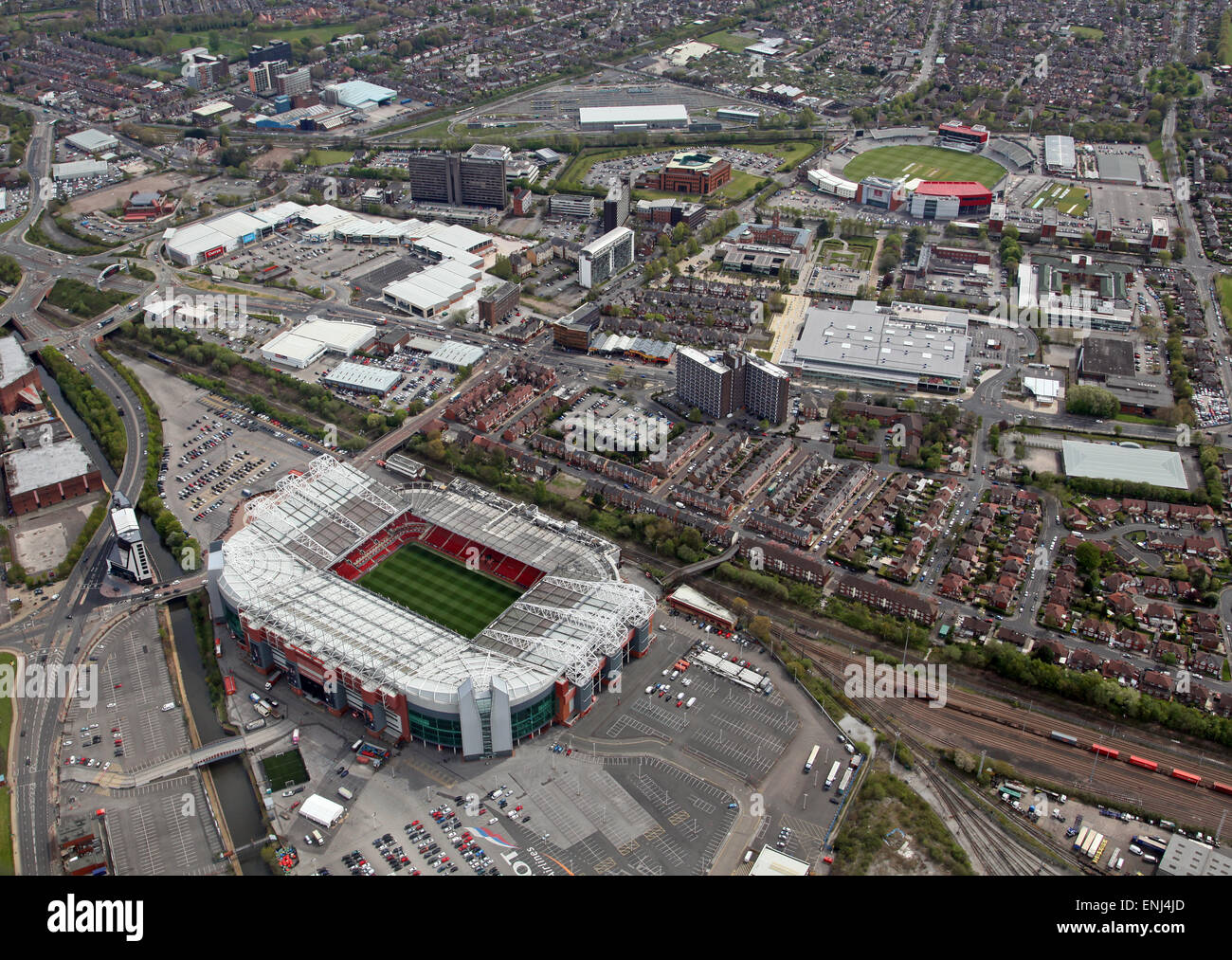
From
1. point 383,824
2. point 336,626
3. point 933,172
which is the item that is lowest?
point 383,824

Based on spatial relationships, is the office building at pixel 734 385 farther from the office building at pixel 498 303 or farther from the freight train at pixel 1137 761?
the freight train at pixel 1137 761

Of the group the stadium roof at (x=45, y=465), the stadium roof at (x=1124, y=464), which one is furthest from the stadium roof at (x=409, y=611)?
the stadium roof at (x=1124, y=464)

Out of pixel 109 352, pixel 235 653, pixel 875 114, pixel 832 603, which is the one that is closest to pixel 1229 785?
pixel 832 603

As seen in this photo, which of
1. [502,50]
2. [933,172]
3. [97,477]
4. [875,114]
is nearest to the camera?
[97,477]

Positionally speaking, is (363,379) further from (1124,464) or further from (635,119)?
(635,119)

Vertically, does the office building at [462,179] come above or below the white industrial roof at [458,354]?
above

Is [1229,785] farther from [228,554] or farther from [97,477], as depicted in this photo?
[97,477]

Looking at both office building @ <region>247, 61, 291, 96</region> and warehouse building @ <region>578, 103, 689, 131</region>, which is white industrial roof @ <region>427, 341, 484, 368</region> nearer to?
warehouse building @ <region>578, 103, 689, 131</region>

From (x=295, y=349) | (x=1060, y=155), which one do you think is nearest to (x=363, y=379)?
(x=295, y=349)
